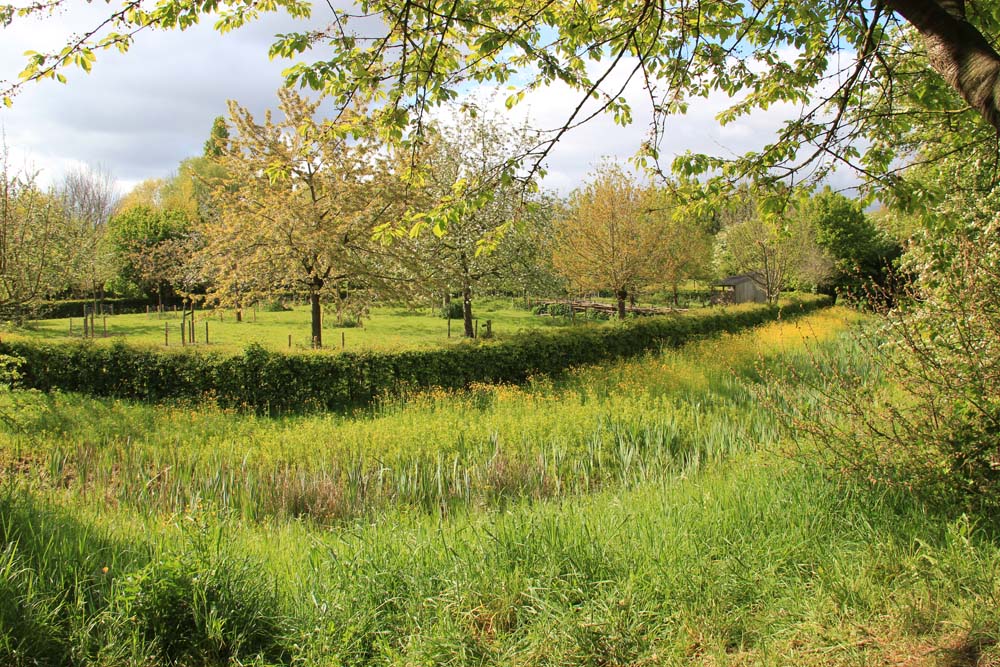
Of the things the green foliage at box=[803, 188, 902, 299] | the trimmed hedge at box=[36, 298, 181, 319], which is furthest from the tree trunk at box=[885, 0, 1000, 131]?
the trimmed hedge at box=[36, 298, 181, 319]

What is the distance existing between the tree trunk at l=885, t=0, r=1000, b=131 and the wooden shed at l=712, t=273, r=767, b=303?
133 ft

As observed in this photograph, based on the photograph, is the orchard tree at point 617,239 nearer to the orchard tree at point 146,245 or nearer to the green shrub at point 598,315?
the green shrub at point 598,315

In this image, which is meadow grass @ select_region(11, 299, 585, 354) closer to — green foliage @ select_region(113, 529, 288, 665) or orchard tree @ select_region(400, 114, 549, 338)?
orchard tree @ select_region(400, 114, 549, 338)

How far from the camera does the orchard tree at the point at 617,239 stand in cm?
2149

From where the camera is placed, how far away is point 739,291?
142 feet

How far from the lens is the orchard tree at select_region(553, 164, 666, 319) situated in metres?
21.5

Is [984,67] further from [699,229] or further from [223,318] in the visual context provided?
[223,318]

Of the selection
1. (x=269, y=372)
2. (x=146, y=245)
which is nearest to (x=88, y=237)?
(x=146, y=245)

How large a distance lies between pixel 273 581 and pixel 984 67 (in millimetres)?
4616

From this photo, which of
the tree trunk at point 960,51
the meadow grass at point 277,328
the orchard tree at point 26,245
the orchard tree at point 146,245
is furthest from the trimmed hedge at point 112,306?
the tree trunk at point 960,51

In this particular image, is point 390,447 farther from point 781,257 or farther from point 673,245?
point 781,257

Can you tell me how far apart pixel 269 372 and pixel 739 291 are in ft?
131

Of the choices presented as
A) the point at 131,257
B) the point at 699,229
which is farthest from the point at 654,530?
the point at 131,257

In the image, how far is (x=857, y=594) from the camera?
2.95 metres
